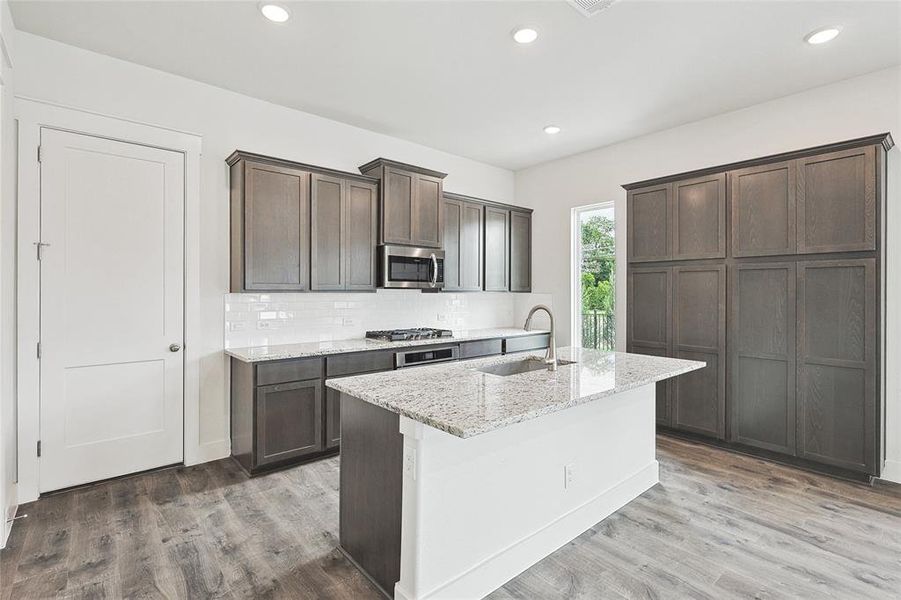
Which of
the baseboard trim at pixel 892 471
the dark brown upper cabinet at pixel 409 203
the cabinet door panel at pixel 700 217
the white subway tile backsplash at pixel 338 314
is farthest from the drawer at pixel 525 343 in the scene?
the baseboard trim at pixel 892 471

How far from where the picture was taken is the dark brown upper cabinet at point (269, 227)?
3.51 meters

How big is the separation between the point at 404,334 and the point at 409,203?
4.20ft

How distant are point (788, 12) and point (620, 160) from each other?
91.2 inches

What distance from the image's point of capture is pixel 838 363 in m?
3.24

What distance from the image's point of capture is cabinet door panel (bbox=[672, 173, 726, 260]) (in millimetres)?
3812

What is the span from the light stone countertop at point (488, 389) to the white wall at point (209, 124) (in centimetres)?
197

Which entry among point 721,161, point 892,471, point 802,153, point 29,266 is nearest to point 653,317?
point 721,161

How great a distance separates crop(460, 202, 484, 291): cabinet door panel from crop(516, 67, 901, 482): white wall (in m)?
0.94

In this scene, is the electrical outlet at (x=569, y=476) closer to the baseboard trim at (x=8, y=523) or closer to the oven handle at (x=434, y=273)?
the oven handle at (x=434, y=273)

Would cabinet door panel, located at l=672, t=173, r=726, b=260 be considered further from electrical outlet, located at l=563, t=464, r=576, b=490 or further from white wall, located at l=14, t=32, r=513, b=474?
white wall, located at l=14, t=32, r=513, b=474

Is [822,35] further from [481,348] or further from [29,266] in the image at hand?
[29,266]

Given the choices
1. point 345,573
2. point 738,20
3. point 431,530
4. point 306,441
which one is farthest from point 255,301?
point 738,20

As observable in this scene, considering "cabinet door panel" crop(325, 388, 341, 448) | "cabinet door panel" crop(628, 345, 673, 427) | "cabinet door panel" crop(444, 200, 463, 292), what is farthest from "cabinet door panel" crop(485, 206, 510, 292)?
"cabinet door panel" crop(325, 388, 341, 448)

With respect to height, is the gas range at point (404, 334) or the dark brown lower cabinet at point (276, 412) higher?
the gas range at point (404, 334)
